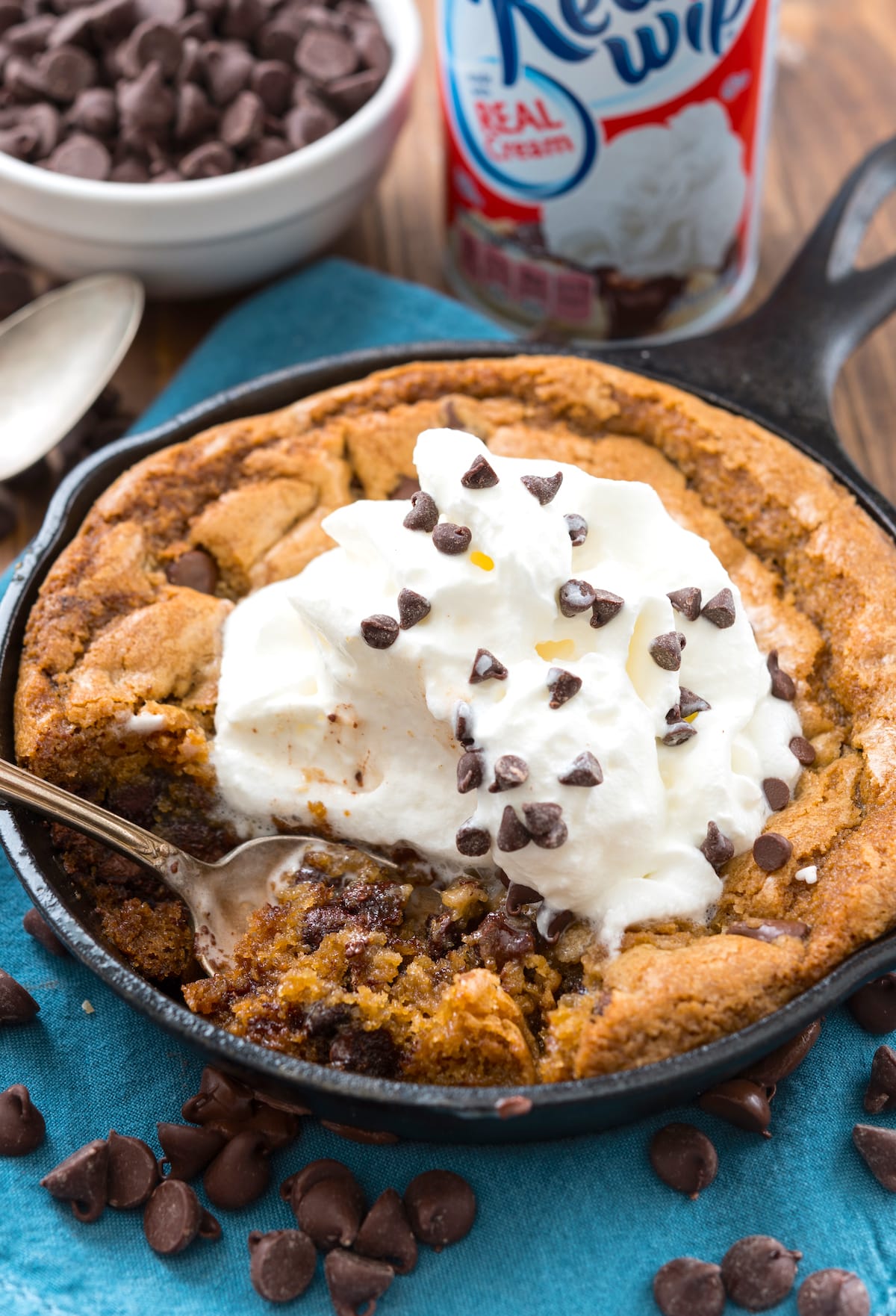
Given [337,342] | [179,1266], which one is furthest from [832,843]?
[337,342]

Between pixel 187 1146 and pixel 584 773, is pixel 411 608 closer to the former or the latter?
pixel 584 773

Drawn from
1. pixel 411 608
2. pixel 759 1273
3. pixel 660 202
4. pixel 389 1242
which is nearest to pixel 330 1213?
pixel 389 1242

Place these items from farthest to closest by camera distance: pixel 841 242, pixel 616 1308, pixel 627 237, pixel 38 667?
pixel 627 237 → pixel 841 242 → pixel 38 667 → pixel 616 1308

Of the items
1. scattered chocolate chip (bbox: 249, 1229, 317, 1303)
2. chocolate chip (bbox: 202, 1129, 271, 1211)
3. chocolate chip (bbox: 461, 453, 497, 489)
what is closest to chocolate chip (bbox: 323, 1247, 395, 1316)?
scattered chocolate chip (bbox: 249, 1229, 317, 1303)

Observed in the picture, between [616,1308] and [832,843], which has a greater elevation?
[832,843]

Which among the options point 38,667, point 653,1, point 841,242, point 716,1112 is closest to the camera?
point 716,1112

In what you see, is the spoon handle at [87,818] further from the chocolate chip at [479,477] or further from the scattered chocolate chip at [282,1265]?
the chocolate chip at [479,477]

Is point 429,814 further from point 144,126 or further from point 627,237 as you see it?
point 144,126

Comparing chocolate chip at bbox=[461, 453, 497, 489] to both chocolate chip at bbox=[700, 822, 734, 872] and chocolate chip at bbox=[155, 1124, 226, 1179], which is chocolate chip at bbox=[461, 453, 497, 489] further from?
chocolate chip at bbox=[155, 1124, 226, 1179]

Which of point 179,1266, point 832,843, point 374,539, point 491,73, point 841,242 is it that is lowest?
point 179,1266
